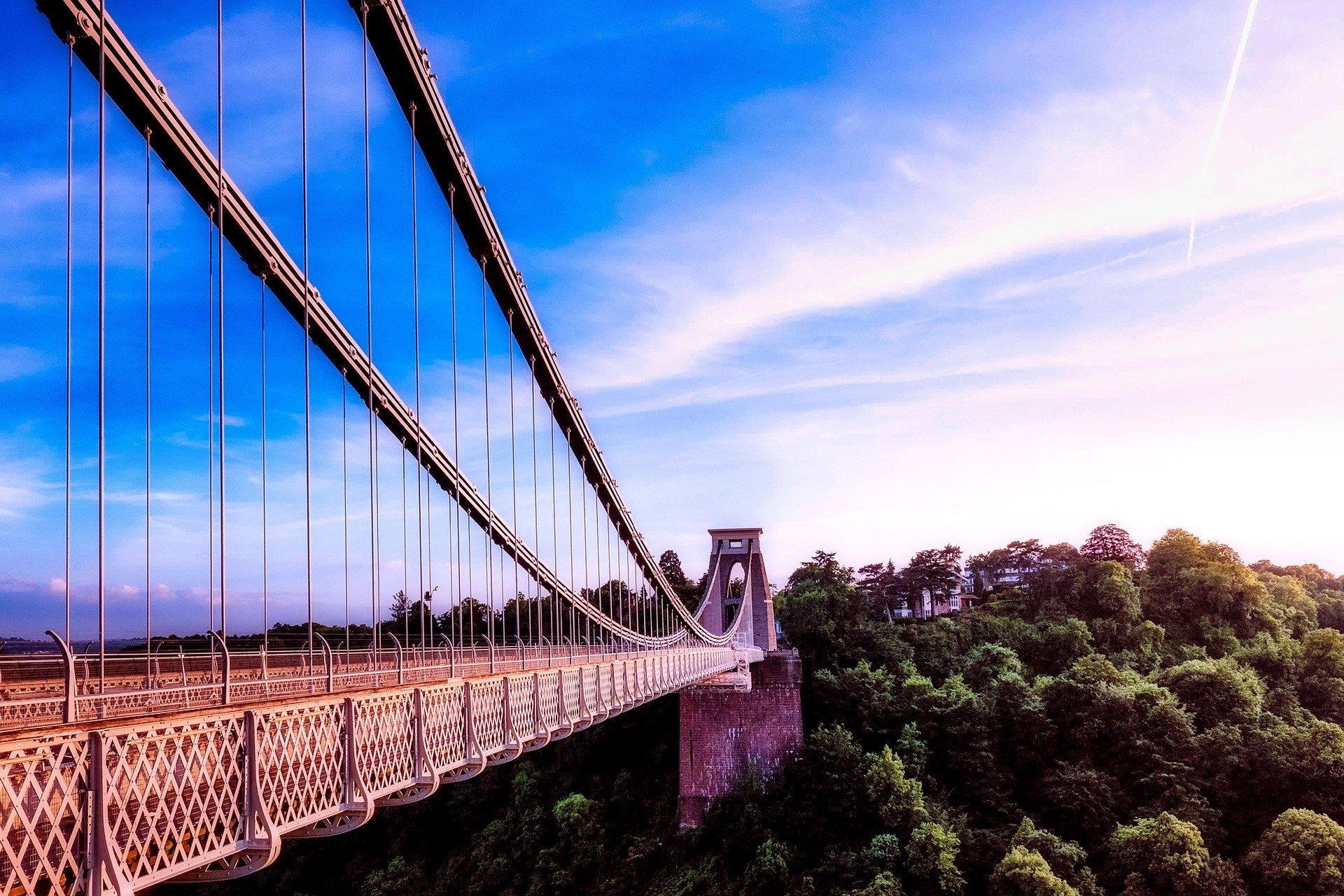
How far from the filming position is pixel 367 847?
36.2 metres

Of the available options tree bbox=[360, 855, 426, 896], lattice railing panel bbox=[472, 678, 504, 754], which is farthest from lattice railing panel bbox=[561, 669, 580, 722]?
tree bbox=[360, 855, 426, 896]

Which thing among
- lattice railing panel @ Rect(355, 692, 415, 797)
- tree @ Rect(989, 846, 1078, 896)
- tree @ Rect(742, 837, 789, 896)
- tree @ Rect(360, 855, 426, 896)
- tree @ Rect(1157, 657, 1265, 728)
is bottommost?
tree @ Rect(360, 855, 426, 896)

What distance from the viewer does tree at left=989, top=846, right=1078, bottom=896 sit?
998 inches

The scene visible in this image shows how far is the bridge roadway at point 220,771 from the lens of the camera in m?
4.39

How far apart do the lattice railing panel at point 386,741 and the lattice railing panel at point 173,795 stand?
1354mm

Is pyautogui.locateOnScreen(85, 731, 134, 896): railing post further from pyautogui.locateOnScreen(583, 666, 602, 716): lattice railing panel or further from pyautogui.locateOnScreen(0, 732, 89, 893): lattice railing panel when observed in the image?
pyautogui.locateOnScreen(583, 666, 602, 716): lattice railing panel

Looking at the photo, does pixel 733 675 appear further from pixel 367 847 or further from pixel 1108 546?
pixel 1108 546

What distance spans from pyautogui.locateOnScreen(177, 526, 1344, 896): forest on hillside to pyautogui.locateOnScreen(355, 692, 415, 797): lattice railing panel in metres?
22.1

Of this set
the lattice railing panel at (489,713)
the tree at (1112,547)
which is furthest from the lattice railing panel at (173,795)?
the tree at (1112,547)

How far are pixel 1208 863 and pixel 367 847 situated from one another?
26.9 metres

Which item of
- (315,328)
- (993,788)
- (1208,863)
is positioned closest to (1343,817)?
(1208,863)

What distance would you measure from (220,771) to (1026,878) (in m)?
25.0

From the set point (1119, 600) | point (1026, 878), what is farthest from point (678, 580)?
point (1026, 878)

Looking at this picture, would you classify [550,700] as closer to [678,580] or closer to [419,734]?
[419,734]
